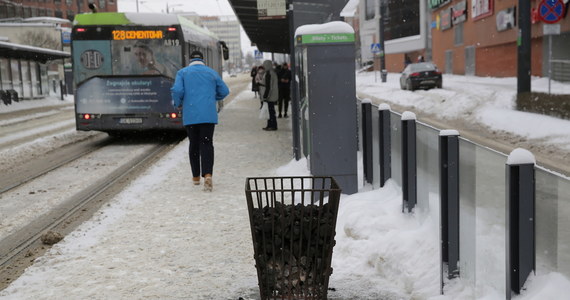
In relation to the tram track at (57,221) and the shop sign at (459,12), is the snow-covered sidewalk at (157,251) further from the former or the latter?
the shop sign at (459,12)

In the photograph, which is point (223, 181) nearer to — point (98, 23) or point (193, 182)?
point (193, 182)

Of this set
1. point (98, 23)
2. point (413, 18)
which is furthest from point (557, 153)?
point (413, 18)

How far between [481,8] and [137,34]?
112 feet

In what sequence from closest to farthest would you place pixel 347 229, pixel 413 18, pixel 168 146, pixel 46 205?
pixel 347 229 < pixel 46 205 < pixel 168 146 < pixel 413 18

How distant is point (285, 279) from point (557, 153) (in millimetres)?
9467

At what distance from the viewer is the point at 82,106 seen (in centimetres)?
1529

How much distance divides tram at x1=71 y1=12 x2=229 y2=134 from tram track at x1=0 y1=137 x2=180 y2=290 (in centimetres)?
388

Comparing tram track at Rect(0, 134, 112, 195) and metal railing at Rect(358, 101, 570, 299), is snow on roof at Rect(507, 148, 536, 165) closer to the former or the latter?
metal railing at Rect(358, 101, 570, 299)

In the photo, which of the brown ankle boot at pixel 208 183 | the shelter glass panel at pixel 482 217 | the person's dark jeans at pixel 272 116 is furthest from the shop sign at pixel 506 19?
the shelter glass panel at pixel 482 217

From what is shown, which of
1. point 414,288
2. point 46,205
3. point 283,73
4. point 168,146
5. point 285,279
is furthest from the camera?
point 283,73

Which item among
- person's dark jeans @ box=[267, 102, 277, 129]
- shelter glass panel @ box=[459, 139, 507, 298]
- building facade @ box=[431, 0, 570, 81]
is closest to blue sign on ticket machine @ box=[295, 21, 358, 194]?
shelter glass panel @ box=[459, 139, 507, 298]

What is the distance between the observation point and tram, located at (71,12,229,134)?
15102 millimetres

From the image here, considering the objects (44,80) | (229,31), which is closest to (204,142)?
(44,80)

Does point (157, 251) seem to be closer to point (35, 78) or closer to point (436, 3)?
point (35, 78)
